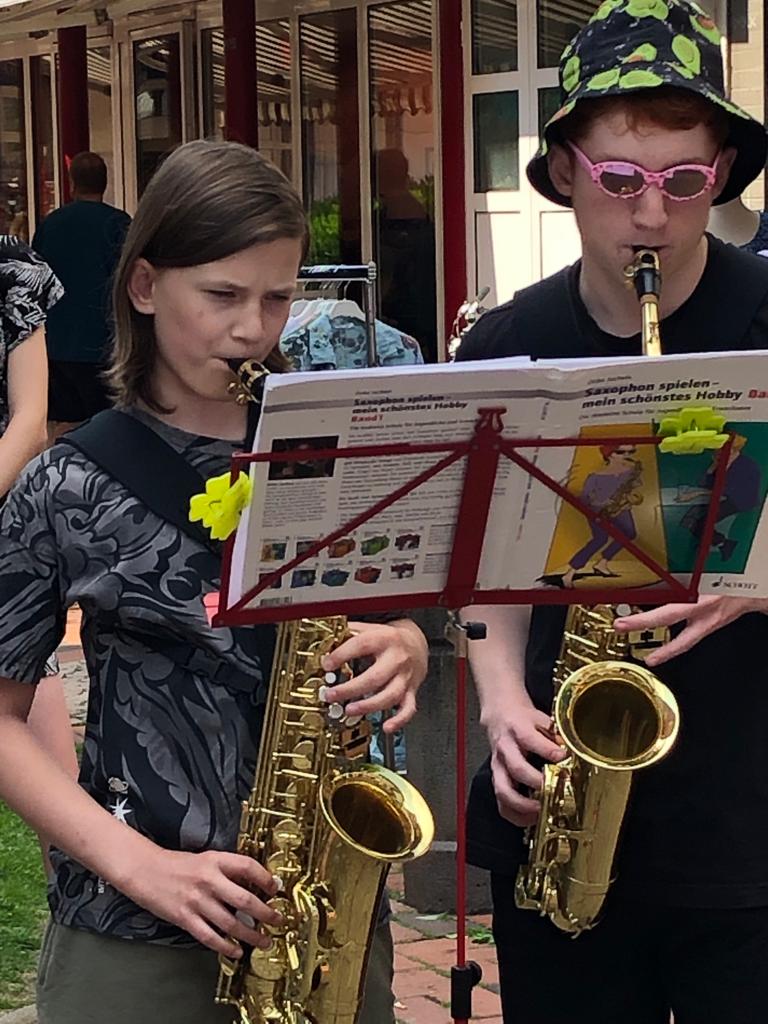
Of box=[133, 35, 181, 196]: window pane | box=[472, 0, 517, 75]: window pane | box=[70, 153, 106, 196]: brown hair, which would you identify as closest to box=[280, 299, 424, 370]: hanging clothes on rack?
box=[70, 153, 106, 196]: brown hair

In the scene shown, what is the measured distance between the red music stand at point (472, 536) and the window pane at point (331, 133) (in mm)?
8922

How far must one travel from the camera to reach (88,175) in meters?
9.17

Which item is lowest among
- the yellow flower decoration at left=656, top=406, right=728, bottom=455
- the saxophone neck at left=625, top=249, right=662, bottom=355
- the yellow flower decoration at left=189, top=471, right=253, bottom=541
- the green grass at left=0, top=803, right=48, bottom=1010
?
the green grass at left=0, top=803, right=48, bottom=1010

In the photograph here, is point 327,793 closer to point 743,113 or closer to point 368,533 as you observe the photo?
point 368,533

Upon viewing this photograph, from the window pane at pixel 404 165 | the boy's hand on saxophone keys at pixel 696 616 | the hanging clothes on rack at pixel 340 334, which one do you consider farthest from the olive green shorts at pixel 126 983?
the window pane at pixel 404 165

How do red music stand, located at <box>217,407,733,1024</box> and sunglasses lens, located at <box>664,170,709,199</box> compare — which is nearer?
red music stand, located at <box>217,407,733,1024</box>

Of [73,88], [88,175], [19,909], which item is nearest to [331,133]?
[88,175]

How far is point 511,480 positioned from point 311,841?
61cm

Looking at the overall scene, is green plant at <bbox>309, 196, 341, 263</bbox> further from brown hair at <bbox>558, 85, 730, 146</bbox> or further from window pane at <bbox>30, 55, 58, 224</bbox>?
brown hair at <bbox>558, 85, 730, 146</bbox>

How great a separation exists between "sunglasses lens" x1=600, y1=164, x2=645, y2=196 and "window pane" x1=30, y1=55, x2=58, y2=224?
43.5 ft

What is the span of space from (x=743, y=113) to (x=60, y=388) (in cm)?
703

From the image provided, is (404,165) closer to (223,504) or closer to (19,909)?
(19,909)

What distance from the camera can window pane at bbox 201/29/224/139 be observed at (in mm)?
12312

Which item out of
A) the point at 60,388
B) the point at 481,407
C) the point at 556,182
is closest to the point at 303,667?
the point at 481,407
